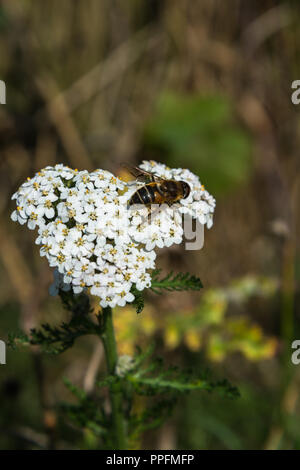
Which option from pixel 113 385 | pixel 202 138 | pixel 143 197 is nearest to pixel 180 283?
pixel 143 197

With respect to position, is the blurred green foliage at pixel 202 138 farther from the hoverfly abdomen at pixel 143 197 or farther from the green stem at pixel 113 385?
the green stem at pixel 113 385

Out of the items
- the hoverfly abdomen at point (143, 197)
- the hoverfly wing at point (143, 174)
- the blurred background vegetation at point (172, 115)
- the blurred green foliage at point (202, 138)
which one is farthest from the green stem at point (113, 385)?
the blurred green foliage at point (202, 138)

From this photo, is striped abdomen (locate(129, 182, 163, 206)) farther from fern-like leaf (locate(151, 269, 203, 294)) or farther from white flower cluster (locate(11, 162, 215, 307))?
fern-like leaf (locate(151, 269, 203, 294))

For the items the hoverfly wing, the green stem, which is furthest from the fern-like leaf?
the hoverfly wing

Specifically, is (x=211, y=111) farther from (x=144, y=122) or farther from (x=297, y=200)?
(x=297, y=200)

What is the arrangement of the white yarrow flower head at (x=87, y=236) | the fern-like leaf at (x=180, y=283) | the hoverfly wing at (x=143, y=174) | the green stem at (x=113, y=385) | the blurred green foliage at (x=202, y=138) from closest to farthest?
the white yarrow flower head at (x=87, y=236) < the fern-like leaf at (x=180, y=283) < the green stem at (x=113, y=385) < the hoverfly wing at (x=143, y=174) < the blurred green foliage at (x=202, y=138)

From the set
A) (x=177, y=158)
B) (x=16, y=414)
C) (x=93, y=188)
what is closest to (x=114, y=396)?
(x=93, y=188)
